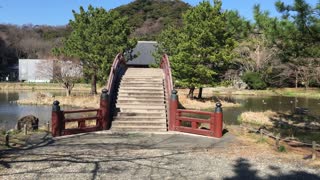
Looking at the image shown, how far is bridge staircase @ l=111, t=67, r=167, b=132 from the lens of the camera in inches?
485

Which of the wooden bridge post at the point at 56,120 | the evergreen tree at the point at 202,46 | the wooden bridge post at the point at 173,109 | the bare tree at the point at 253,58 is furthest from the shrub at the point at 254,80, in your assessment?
the wooden bridge post at the point at 56,120

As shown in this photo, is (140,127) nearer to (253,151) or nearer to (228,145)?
(228,145)

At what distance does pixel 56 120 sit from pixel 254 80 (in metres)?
38.9

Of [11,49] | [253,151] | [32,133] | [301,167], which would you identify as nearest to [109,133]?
[32,133]

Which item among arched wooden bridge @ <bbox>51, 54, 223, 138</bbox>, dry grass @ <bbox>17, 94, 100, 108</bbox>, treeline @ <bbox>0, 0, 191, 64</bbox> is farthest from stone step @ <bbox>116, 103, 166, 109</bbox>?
treeline @ <bbox>0, 0, 191, 64</bbox>

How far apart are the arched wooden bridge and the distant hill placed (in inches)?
2485

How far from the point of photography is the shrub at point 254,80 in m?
46.4

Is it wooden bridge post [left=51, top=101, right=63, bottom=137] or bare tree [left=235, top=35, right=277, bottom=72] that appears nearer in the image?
wooden bridge post [left=51, top=101, right=63, bottom=137]

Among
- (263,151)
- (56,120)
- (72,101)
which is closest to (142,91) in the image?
(56,120)

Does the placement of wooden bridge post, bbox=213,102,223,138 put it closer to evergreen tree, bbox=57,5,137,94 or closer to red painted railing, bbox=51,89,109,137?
red painted railing, bbox=51,89,109,137

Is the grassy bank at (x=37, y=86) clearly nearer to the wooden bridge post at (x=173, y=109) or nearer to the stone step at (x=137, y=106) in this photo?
the stone step at (x=137, y=106)

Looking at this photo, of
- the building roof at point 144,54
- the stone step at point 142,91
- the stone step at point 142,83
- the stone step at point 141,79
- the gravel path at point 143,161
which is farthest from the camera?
the building roof at point 144,54

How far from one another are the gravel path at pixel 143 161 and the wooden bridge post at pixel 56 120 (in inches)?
15.1

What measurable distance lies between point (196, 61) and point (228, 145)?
60.6ft
